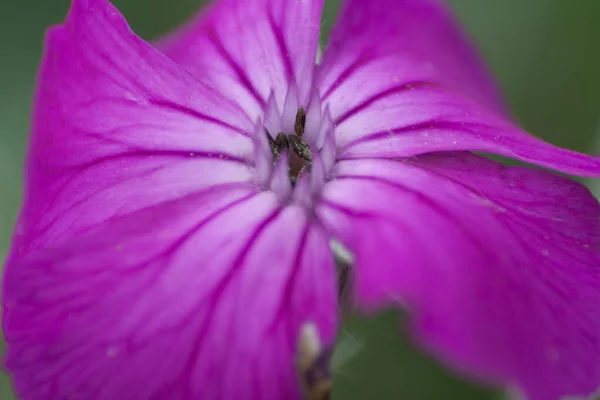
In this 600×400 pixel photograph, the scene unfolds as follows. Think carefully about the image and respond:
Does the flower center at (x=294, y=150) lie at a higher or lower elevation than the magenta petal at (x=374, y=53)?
lower

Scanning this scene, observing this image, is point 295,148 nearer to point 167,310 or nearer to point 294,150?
Result: point 294,150

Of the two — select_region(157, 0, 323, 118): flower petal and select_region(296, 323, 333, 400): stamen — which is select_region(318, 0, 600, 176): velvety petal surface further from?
select_region(296, 323, 333, 400): stamen

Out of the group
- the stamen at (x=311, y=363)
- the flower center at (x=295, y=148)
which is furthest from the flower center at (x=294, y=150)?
the stamen at (x=311, y=363)

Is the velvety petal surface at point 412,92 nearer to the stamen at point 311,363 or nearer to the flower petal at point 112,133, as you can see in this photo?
the flower petal at point 112,133

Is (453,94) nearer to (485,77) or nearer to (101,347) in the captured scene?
(485,77)

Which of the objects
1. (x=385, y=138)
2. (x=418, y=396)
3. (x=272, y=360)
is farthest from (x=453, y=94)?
(x=418, y=396)

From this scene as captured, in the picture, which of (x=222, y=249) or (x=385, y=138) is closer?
(x=222, y=249)

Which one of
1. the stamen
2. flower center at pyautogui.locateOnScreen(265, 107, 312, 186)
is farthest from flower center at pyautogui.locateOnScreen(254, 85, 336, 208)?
the stamen
